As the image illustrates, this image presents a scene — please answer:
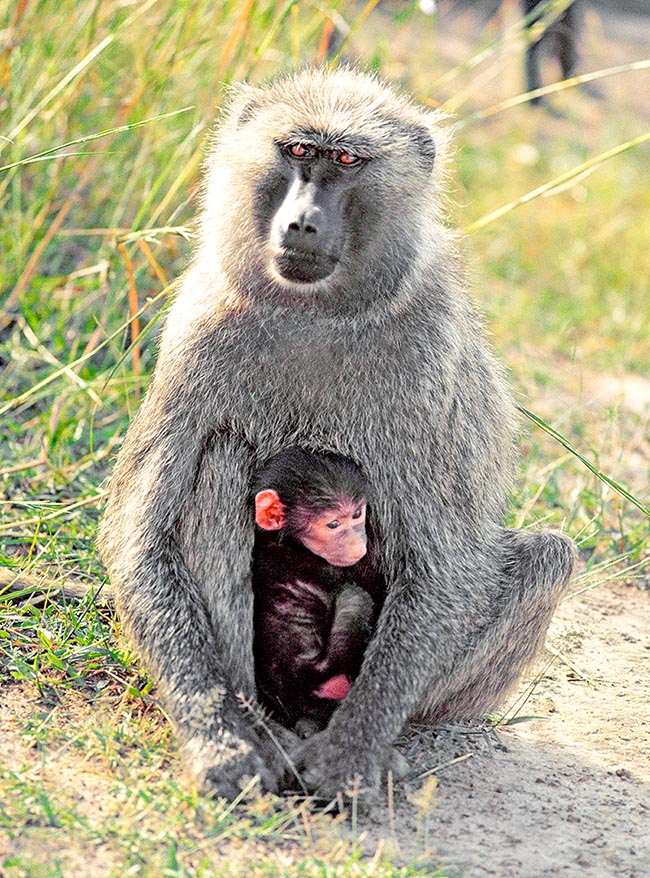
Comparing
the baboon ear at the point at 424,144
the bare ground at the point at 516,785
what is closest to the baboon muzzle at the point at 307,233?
the baboon ear at the point at 424,144

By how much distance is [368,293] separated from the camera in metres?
3.06

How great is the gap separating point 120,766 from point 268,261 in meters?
1.23

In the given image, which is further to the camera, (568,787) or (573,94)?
(573,94)

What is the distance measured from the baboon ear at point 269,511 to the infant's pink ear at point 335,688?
40 centimetres

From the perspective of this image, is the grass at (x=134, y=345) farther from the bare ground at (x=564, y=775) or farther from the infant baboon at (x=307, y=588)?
the infant baboon at (x=307, y=588)

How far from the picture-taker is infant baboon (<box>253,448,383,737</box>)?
3.01 m

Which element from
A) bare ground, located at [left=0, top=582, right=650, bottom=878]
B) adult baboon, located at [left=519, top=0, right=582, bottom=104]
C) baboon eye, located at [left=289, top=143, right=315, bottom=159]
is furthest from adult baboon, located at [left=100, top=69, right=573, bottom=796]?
adult baboon, located at [left=519, top=0, right=582, bottom=104]

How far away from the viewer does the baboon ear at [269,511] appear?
2986 mm

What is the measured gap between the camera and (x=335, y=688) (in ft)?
10.1

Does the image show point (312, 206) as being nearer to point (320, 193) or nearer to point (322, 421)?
point (320, 193)

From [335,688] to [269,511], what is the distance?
1.55ft

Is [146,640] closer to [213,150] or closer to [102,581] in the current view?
[102,581]

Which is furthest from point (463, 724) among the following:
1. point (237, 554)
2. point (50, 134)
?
point (50, 134)

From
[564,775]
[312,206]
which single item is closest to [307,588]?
[564,775]
